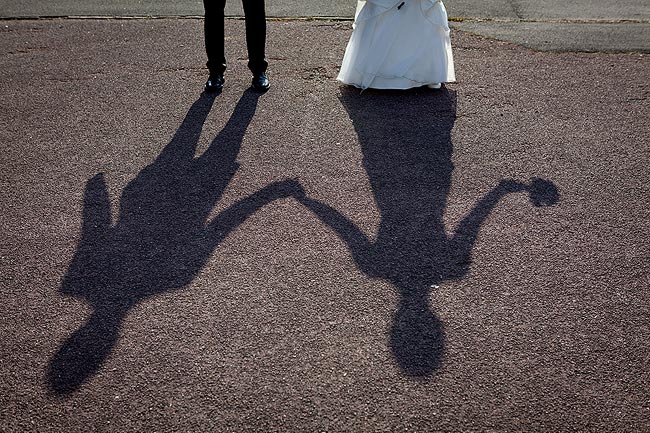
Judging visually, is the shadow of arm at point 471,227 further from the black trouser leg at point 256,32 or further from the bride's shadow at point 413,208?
the black trouser leg at point 256,32

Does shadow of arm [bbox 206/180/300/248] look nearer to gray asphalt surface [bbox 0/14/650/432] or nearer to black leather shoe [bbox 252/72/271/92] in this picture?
gray asphalt surface [bbox 0/14/650/432]

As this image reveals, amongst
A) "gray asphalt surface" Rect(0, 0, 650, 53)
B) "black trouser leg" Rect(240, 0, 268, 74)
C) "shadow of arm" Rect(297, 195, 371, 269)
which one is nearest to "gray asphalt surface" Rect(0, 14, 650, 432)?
"shadow of arm" Rect(297, 195, 371, 269)

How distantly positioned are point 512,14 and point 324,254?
19.9 feet

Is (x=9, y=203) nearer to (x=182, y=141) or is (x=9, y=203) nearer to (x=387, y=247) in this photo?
(x=182, y=141)

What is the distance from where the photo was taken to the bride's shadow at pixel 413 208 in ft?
11.4

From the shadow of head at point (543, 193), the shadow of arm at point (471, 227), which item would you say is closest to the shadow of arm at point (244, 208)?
the shadow of arm at point (471, 227)

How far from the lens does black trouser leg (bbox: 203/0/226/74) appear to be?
19.7 ft

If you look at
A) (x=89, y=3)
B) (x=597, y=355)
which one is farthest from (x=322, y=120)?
(x=89, y=3)

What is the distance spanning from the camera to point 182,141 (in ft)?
17.9

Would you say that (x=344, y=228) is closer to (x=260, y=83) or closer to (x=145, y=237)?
(x=145, y=237)

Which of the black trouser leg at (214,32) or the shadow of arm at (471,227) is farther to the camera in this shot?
the black trouser leg at (214,32)

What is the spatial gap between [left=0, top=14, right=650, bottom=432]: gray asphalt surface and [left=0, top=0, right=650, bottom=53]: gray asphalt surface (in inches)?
47.4

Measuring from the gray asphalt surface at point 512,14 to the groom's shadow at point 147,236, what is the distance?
3880 millimetres

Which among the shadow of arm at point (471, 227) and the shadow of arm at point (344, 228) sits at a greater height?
the shadow of arm at point (471, 227)
